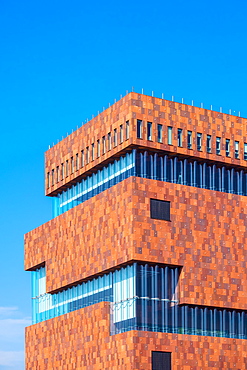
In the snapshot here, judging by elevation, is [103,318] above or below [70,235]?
below

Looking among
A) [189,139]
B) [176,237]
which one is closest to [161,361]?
[176,237]

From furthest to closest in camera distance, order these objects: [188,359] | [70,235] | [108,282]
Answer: [70,235]
[108,282]
[188,359]

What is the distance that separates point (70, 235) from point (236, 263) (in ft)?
73.1

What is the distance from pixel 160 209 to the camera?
356ft

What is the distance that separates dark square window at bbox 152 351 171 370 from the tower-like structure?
110 mm

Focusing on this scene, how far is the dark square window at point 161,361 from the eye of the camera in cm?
10275

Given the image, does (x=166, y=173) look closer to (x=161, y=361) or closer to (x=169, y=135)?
(x=169, y=135)

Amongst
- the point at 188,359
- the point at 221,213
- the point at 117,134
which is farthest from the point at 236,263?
the point at 117,134

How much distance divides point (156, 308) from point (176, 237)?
8.68 metres

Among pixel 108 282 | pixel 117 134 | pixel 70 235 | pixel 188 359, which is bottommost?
pixel 188 359

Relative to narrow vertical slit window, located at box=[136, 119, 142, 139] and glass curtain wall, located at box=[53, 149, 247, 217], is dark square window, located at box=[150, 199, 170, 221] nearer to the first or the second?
glass curtain wall, located at box=[53, 149, 247, 217]

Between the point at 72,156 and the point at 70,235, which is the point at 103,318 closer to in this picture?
the point at 70,235

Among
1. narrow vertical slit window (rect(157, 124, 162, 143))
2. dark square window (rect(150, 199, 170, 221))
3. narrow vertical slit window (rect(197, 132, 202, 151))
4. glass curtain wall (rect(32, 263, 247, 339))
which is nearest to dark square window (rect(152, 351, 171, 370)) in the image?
glass curtain wall (rect(32, 263, 247, 339))

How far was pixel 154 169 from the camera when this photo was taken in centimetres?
11088
